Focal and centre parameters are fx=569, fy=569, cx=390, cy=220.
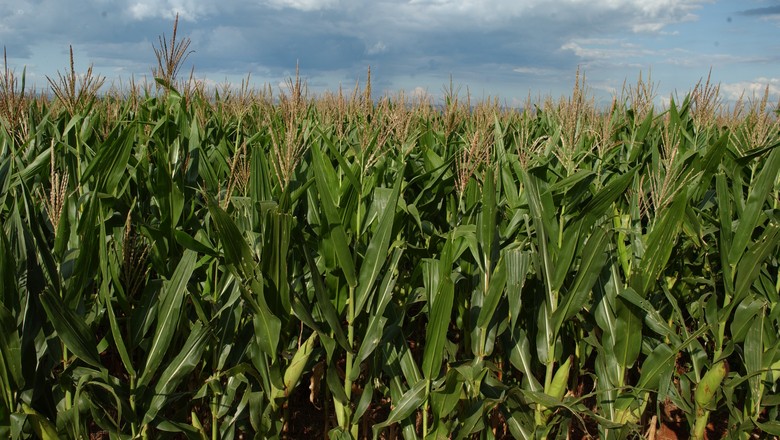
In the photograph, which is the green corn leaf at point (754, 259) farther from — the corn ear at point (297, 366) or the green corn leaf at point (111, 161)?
the green corn leaf at point (111, 161)

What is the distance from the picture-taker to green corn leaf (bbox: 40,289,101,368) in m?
1.97

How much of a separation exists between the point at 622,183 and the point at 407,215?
1094mm

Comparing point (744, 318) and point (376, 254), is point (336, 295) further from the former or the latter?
point (744, 318)

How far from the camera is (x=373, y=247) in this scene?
239 cm

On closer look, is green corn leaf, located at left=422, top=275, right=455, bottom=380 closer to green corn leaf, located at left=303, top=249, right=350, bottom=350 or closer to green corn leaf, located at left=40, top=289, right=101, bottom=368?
green corn leaf, located at left=303, top=249, right=350, bottom=350

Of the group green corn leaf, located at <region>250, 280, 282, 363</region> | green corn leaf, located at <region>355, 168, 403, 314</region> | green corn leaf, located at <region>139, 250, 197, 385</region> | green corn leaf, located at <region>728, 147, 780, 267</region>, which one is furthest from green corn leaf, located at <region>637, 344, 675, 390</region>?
green corn leaf, located at <region>139, 250, 197, 385</region>

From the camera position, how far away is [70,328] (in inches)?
81.1

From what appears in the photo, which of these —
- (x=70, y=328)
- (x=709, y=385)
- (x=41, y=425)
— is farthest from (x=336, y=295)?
(x=709, y=385)

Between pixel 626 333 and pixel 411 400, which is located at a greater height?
pixel 626 333

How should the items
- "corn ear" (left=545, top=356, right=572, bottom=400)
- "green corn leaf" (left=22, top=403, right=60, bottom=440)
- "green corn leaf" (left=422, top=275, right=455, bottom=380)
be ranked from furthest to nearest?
"corn ear" (left=545, top=356, right=572, bottom=400)
"green corn leaf" (left=422, top=275, right=455, bottom=380)
"green corn leaf" (left=22, top=403, right=60, bottom=440)

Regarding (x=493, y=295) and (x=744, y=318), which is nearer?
(x=493, y=295)

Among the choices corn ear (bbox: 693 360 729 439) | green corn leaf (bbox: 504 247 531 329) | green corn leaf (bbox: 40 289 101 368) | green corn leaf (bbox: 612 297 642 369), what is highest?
green corn leaf (bbox: 504 247 531 329)

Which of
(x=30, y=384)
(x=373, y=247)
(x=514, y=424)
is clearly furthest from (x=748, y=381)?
(x=30, y=384)

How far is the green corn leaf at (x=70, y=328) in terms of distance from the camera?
1969 millimetres
